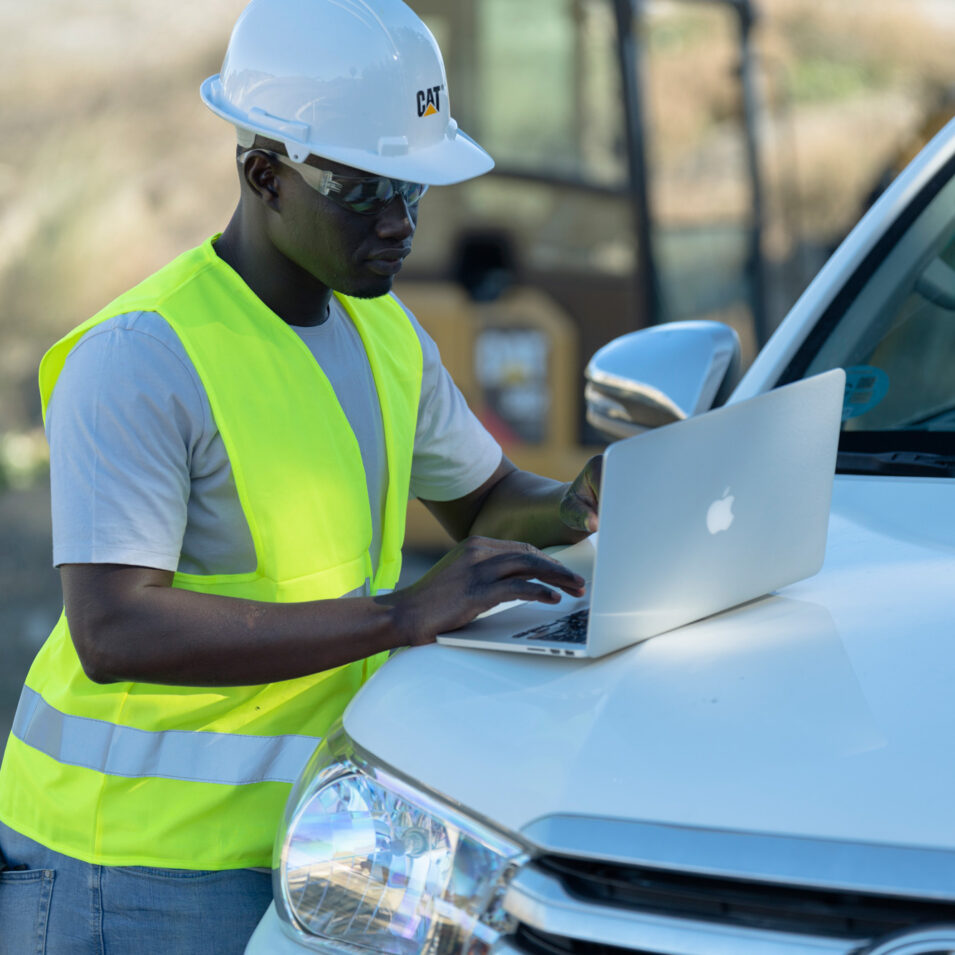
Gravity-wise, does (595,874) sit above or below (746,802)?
below

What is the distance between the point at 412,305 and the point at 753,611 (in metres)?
5.65

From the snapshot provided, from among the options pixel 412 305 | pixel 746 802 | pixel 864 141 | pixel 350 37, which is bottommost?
pixel 864 141

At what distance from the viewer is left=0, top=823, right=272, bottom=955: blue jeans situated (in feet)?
6.14

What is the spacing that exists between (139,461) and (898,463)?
1135 mm

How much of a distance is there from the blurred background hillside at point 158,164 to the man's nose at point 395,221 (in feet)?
13.0

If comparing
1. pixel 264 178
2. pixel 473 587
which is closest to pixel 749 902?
pixel 473 587

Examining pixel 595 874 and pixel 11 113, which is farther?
pixel 11 113

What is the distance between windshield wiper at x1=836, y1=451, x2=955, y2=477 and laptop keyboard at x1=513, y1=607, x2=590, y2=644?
657 millimetres

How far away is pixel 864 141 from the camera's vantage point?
19.4 m

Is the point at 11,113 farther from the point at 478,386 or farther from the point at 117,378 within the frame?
the point at 117,378

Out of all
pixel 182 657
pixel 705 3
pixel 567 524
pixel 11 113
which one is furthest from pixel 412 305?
pixel 11 113

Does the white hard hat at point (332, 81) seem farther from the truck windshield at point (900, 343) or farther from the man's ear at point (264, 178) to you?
the truck windshield at point (900, 343)

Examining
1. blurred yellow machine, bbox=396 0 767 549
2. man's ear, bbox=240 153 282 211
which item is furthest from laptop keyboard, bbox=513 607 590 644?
blurred yellow machine, bbox=396 0 767 549

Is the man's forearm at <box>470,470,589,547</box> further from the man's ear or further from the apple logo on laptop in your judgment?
the man's ear
